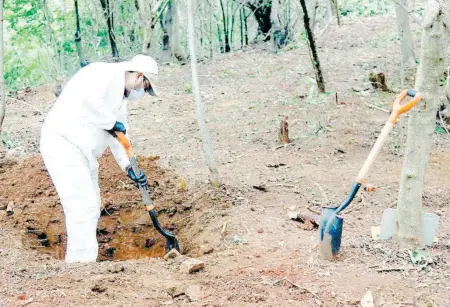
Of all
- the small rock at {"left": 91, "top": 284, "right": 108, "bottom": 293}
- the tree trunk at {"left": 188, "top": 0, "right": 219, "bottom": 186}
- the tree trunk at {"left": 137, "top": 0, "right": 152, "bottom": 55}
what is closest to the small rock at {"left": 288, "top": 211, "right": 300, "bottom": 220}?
the tree trunk at {"left": 188, "top": 0, "right": 219, "bottom": 186}

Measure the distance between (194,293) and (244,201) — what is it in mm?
1857

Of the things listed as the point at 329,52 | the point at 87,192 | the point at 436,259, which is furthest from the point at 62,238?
the point at 329,52

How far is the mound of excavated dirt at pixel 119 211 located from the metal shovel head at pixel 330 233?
145 centimetres

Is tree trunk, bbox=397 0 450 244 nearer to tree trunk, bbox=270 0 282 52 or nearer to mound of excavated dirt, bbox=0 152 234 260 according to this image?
mound of excavated dirt, bbox=0 152 234 260

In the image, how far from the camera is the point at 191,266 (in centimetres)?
368

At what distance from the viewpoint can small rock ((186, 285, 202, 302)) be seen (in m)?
3.28

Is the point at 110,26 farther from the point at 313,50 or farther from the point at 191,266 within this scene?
the point at 191,266

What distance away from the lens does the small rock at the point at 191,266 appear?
3685 mm

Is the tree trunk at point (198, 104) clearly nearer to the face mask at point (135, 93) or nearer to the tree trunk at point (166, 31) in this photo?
the face mask at point (135, 93)

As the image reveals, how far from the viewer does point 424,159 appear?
3609 millimetres

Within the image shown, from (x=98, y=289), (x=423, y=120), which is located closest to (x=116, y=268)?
(x=98, y=289)

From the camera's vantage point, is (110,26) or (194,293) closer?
(194,293)

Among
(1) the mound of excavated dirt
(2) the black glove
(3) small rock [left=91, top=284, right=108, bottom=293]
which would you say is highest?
(2) the black glove

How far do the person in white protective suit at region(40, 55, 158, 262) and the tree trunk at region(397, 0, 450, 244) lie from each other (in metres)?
2.07
